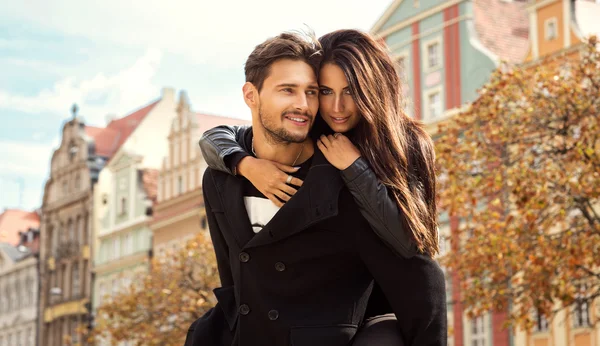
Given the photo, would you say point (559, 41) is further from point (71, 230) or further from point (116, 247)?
point (71, 230)

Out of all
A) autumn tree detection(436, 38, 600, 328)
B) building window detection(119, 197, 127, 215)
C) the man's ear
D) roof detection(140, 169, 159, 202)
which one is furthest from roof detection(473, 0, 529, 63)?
the man's ear

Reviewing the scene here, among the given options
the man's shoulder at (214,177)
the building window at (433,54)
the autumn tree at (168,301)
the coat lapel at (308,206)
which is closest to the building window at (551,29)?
the building window at (433,54)

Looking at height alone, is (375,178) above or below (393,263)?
above

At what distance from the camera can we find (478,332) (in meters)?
30.7

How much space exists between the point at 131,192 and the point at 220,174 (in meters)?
45.8

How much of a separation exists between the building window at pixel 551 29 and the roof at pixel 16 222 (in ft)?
139

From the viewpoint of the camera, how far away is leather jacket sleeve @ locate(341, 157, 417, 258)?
3797mm

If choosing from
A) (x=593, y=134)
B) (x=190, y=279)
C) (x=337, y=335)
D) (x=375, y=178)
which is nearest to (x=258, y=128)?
(x=375, y=178)

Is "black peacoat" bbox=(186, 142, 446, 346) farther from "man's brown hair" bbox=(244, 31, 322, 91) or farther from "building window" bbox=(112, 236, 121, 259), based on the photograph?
"building window" bbox=(112, 236, 121, 259)

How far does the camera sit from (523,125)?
52.9ft

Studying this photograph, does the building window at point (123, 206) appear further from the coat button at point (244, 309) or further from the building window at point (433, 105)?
the coat button at point (244, 309)

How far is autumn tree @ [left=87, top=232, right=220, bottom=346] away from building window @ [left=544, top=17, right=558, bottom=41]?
10.1 metres

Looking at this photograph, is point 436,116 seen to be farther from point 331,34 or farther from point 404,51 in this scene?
point 331,34

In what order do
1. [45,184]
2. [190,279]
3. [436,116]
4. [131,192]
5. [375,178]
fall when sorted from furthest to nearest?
[45,184]
[131,192]
[436,116]
[190,279]
[375,178]
